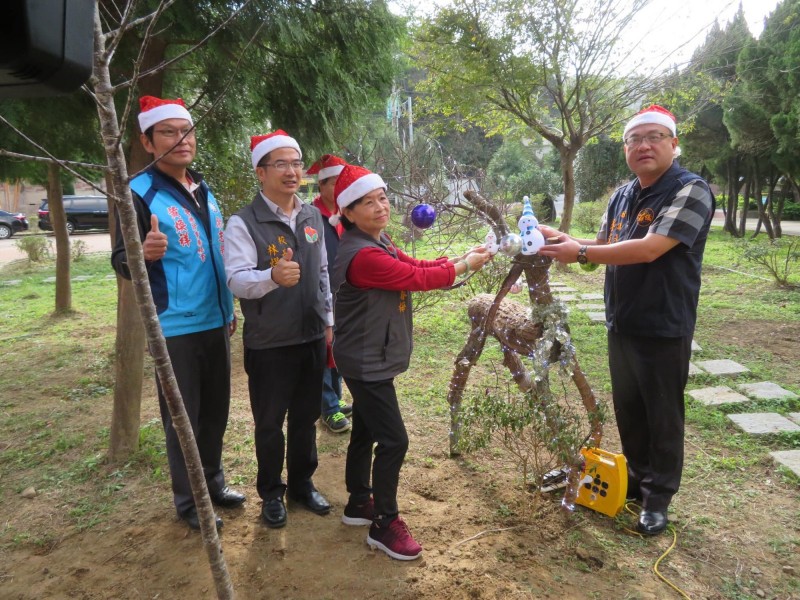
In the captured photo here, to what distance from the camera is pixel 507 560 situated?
94.7 inches

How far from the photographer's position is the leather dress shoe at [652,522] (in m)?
2.59

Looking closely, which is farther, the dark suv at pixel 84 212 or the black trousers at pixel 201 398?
the dark suv at pixel 84 212

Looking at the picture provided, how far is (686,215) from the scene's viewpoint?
240 centimetres

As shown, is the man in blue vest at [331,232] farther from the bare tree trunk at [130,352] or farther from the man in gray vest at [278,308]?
the bare tree trunk at [130,352]

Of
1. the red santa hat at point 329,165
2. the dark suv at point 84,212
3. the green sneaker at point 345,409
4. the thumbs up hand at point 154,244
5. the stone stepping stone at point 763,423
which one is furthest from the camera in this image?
Result: the dark suv at point 84,212

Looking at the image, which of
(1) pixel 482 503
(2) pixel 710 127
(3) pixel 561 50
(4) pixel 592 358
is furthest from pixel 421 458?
(2) pixel 710 127

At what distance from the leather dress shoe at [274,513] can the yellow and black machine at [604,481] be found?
145 centimetres

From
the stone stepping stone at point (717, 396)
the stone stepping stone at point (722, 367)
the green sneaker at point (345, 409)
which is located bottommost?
the green sneaker at point (345, 409)

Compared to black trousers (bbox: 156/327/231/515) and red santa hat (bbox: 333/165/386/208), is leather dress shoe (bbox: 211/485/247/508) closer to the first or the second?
black trousers (bbox: 156/327/231/515)

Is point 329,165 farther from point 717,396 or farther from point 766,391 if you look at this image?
point 766,391

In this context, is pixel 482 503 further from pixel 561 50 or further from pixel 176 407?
pixel 561 50

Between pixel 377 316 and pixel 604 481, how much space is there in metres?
1.43

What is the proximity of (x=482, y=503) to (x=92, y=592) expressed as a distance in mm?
1793

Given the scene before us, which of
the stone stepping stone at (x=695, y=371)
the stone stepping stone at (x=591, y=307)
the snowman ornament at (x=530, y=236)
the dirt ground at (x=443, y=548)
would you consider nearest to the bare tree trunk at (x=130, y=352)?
the dirt ground at (x=443, y=548)
